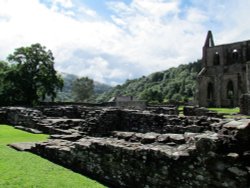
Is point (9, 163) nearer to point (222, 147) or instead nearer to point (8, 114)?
point (222, 147)

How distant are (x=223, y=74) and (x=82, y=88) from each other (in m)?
60.8

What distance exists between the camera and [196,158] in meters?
6.96

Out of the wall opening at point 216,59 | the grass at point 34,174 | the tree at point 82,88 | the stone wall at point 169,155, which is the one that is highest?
the wall opening at point 216,59

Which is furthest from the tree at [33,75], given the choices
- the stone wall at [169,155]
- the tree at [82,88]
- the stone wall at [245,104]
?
the tree at [82,88]

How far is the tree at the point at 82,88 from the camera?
369ft

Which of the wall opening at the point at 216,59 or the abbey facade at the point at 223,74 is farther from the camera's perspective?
the wall opening at the point at 216,59

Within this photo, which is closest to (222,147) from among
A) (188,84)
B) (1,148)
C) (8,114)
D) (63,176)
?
(63,176)

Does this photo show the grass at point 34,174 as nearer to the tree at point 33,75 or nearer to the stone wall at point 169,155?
the stone wall at point 169,155

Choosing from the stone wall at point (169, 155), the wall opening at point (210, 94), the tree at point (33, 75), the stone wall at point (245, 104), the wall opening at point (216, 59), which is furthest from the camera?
the wall opening at point (216, 59)

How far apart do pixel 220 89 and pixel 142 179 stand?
59.5 metres

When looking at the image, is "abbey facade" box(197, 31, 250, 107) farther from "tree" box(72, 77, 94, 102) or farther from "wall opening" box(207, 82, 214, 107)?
"tree" box(72, 77, 94, 102)

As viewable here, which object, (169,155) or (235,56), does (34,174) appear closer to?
(169,155)

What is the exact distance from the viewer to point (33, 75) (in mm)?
49344

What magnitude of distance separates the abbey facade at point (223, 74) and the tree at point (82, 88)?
53.5 meters
